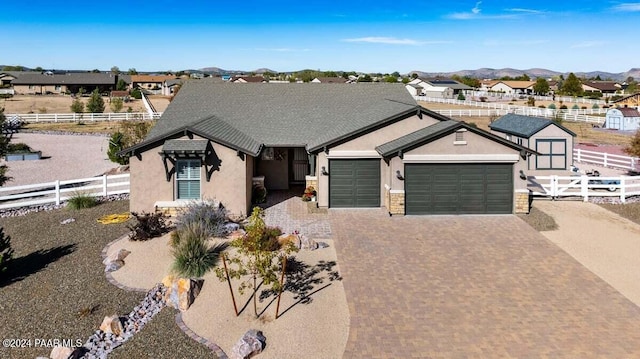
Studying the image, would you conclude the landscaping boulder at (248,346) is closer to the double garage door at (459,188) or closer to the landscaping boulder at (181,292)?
the landscaping boulder at (181,292)

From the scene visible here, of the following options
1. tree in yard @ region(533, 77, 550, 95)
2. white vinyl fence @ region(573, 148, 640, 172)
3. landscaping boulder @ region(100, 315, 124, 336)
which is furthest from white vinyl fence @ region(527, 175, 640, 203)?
tree in yard @ region(533, 77, 550, 95)

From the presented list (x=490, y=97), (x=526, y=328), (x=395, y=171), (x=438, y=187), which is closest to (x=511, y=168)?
(x=438, y=187)

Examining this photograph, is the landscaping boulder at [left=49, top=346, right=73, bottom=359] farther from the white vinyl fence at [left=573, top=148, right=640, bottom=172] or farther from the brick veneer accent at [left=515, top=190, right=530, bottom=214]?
the white vinyl fence at [left=573, top=148, right=640, bottom=172]

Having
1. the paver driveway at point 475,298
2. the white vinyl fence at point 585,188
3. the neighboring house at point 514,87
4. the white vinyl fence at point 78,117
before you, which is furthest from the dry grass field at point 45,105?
the neighboring house at point 514,87

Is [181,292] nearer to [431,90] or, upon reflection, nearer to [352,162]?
[352,162]

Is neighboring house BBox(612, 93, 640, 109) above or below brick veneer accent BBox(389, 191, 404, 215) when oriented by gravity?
above
